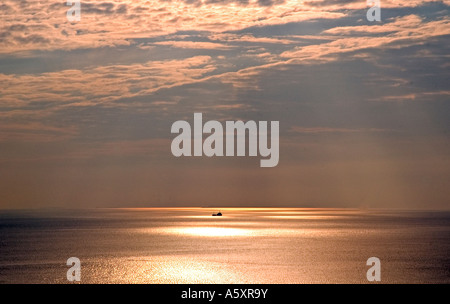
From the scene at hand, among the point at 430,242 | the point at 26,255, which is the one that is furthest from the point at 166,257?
the point at 430,242

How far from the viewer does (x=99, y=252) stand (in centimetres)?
12912

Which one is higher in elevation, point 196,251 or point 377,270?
point 196,251

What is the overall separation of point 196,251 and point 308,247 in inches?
1154

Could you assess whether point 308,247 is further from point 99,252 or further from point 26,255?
point 26,255
